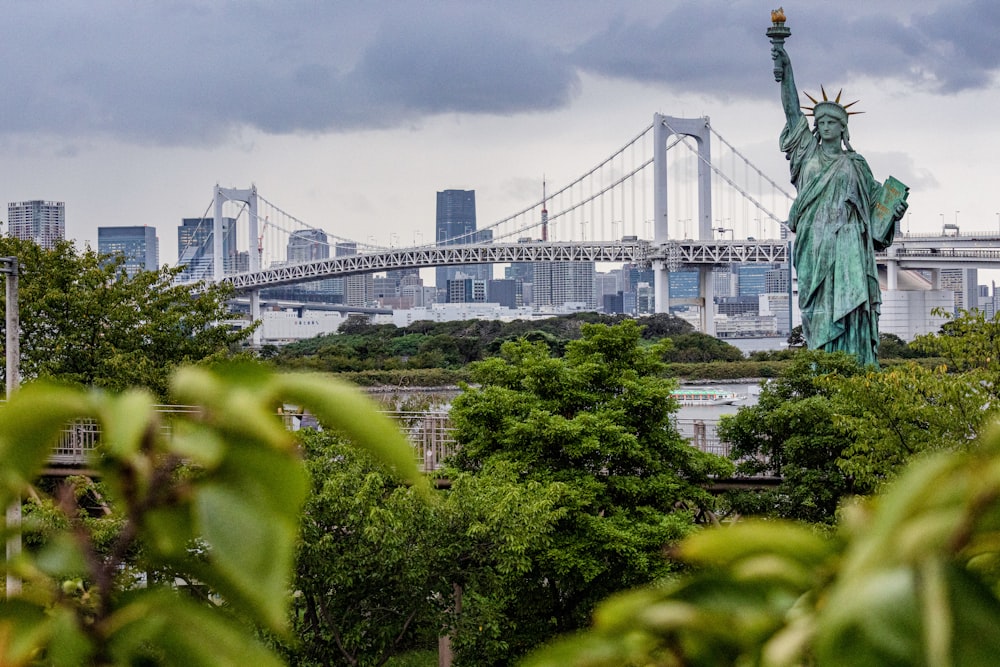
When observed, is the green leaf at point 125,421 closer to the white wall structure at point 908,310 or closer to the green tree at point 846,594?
the green tree at point 846,594

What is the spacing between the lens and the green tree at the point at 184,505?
2.12 feet

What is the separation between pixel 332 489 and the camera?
9.12m

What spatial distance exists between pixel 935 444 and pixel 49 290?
45.7ft

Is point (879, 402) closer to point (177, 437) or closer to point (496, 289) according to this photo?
point (177, 437)

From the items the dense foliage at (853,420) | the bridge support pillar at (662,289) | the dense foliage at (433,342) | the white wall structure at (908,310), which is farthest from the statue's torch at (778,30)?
the bridge support pillar at (662,289)

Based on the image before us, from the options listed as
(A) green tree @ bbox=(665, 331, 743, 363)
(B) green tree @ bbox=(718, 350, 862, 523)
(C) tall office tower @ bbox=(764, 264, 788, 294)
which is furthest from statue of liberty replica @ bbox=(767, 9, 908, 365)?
(C) tall office tower @ bbox=(764, 264, 788, 294)

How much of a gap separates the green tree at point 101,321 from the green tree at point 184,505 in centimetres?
1671

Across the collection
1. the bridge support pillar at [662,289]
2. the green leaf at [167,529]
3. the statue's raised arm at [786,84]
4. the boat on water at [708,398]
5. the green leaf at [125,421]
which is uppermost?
the statue's raised arm at [786,84]

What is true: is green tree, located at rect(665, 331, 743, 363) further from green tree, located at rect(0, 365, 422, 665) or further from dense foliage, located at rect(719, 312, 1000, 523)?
green tree, located at rect(0, 365, 422, 665)

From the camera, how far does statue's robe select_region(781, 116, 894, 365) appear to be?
68.8 feet

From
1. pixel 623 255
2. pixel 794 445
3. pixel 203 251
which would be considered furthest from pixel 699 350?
pixel 203 251

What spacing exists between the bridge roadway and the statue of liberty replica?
38727 millimetres

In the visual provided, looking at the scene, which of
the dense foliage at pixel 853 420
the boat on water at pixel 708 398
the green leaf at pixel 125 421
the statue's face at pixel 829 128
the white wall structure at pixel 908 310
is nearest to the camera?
the green leaf at pixel 125 421

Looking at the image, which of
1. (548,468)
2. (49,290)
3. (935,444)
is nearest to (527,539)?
(548,468)
